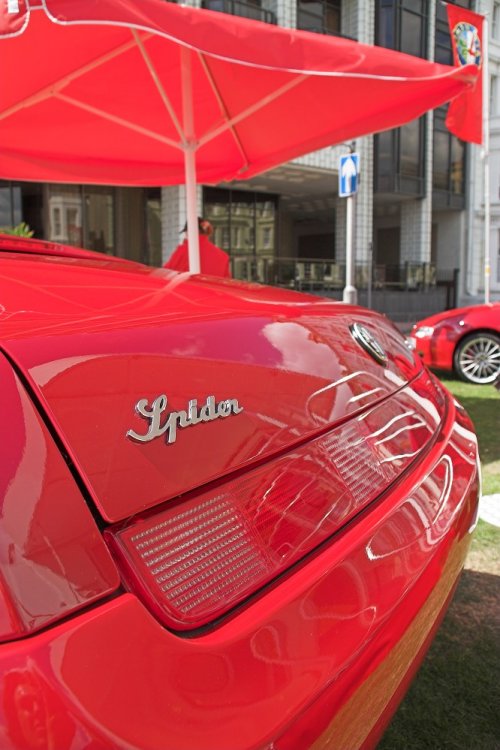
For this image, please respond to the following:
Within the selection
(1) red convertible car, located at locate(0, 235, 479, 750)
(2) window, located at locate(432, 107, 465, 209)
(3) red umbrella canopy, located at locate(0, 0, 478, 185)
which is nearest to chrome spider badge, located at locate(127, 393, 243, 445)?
(1) red convertible car, located at locate(0, 235, 479, 750)

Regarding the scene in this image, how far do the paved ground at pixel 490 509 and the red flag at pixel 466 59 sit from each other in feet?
8.60

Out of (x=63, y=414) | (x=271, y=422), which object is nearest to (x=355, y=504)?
(x=271, y=422)

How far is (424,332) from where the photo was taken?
7.38 metres

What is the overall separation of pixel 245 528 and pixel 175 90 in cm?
486

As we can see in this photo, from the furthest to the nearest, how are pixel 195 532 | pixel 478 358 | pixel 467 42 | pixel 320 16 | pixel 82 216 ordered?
pixel 320 16, pixel 82 216, pixel 467 42, pixel 478 358, pixel 195 532

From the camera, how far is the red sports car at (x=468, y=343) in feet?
23.1

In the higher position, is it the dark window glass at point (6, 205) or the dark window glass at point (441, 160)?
the dark window glass at point (441, 160)

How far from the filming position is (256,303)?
4.39ft

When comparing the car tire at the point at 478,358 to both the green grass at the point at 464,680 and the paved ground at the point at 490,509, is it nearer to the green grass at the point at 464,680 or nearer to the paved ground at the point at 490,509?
the paved ground at the point at 490,509

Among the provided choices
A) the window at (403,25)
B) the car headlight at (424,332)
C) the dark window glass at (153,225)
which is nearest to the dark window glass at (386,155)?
the window at (403,25)

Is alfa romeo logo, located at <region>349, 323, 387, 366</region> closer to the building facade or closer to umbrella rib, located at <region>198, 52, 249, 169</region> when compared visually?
umbrella rib, located at <region>198, 52, 249, 169</region>

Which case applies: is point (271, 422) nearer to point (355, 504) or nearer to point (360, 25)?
point (355, 504)

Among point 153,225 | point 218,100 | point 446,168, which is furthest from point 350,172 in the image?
point 446,168

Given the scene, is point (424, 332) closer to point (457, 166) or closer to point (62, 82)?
point (62, 82)
